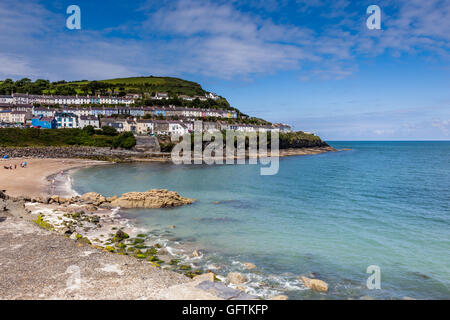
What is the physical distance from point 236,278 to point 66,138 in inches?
3189

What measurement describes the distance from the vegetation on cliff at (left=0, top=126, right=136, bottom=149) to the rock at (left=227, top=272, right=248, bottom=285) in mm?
73707

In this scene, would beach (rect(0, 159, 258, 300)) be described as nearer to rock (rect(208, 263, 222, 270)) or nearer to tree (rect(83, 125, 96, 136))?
rock (rect(208, 263, 222, 270))

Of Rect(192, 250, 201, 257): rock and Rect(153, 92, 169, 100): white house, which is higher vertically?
Rect(153, 92, 169, 100): white house

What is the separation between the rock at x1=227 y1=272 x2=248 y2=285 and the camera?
11859 mm

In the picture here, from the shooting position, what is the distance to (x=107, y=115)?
10506 cm

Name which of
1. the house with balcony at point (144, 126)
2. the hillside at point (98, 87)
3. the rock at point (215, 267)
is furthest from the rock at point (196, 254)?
the hillside at point (98, 87)

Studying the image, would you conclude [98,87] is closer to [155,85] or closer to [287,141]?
[155,85]

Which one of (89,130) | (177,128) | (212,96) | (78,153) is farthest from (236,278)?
(212,96)

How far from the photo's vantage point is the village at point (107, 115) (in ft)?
300

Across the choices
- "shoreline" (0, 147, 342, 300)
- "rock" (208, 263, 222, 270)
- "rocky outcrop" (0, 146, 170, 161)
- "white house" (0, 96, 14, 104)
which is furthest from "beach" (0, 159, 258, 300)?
"white house" (0, 96, 14, 104)

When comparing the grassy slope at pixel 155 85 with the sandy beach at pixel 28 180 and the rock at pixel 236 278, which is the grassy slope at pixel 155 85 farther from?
the rock at pixel 236 278

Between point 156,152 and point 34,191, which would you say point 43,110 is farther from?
point 34,191
